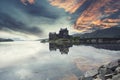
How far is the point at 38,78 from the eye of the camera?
66250 mm

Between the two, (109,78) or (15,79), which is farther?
(15,79)

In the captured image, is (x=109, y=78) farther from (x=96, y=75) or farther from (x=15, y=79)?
(x=15, y=79)

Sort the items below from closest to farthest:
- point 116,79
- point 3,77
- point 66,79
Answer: point 116,79 → point 66,79 → point 3,77

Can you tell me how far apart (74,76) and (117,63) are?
13.7 metres

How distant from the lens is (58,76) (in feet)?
225

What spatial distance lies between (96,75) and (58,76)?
14.7 metres

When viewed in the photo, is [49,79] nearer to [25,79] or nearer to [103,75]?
[25,79]

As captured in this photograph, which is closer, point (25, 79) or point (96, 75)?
point (96, 75)

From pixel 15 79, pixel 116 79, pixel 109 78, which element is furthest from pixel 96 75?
pixel 15 79

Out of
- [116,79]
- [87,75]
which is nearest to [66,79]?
[87,75]

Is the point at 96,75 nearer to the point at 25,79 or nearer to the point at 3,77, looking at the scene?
the point at 25,79

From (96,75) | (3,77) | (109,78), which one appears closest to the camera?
(109,78)

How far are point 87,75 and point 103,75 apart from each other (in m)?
4.32

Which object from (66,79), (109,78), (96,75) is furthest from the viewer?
(66,79)
